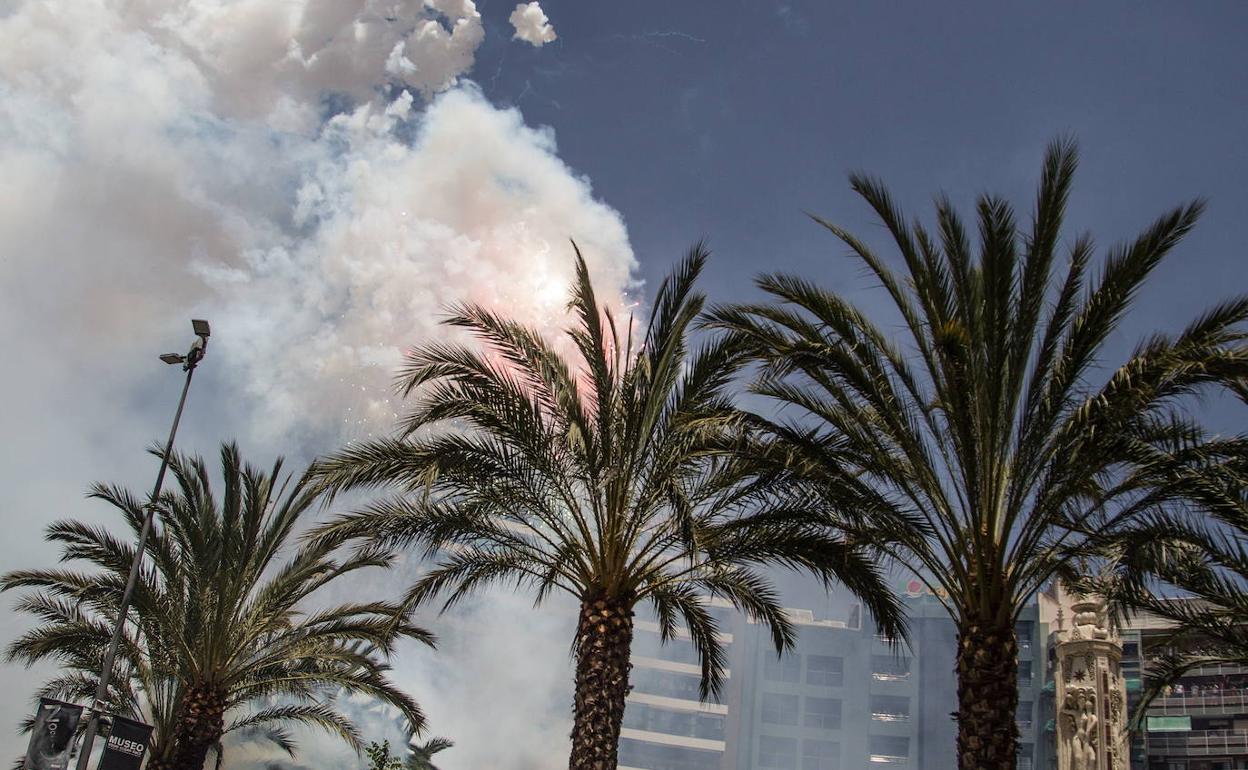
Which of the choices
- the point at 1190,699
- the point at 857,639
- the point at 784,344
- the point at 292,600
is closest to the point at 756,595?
the point at 784,344

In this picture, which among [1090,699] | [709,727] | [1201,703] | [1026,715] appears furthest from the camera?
[709,727]

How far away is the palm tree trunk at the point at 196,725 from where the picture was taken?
854 inches

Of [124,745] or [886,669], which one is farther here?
[886,669]

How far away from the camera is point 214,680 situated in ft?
72.0

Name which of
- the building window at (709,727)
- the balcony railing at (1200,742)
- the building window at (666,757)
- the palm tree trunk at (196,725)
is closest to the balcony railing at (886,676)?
the building window at (709,727)

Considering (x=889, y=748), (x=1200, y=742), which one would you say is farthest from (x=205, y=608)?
(x=889, y=748)

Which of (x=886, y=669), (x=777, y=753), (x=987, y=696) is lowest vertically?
(x=987, y=696)

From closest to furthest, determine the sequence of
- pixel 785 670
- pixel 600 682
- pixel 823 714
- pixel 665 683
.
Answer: pixel 600 682 → pixel 823 714 → pixel 785 670 → pixel 665 683

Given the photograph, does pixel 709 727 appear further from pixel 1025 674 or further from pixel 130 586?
pixel 130 586

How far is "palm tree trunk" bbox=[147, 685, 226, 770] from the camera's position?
71.2ft

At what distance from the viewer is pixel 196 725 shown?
21.8 m

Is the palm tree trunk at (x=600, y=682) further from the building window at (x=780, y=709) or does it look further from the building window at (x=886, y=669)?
the building window at (x=780, y=709)

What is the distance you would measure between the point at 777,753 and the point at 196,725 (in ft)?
245

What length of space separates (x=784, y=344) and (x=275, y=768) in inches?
3404
